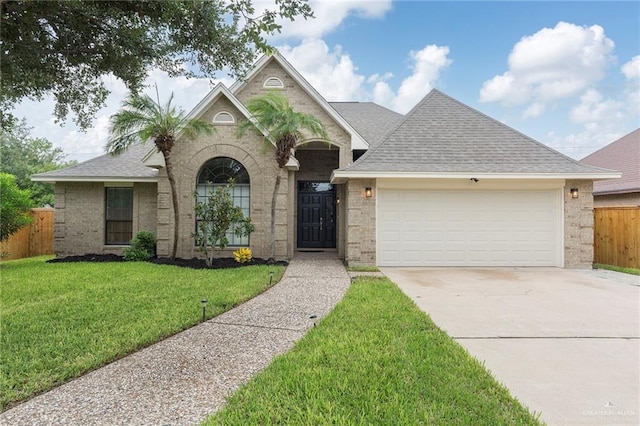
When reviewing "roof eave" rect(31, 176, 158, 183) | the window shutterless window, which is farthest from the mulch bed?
"roof eave" rect(31, 176, 158, 183)

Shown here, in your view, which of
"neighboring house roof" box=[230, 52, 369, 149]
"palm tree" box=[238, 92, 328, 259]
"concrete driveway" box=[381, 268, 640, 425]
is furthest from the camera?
"neighboring house roof" box=[230, 52, 369, 149]

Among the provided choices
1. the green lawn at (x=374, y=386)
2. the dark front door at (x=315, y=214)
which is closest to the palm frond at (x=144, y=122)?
the dark front door at (x=315, y=214)

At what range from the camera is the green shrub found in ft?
38.4

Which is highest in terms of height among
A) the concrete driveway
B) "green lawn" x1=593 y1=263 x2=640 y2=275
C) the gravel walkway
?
"green lawn" x1=593 y1=263 x2=640 y2=275

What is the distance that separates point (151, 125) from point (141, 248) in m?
4.13

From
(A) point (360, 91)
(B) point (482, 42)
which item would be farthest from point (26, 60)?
(A) point (360, 91)

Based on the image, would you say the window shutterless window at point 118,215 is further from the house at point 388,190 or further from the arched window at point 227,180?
the arched window at point 227,180

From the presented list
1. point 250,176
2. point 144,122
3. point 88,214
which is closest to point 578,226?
point 250,176

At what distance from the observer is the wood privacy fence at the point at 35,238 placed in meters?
14.2

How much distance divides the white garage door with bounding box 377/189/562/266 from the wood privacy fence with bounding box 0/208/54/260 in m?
14.3

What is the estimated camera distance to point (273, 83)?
1295cm

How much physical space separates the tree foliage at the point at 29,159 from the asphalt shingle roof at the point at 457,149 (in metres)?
25.1

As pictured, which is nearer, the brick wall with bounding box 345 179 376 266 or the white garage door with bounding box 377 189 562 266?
the brick wall with bounding box 345 179 376 266

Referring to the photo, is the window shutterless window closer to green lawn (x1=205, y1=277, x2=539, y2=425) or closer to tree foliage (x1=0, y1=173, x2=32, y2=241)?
tree foliage (x1=0, y1=173, x2=32, y2=241)
